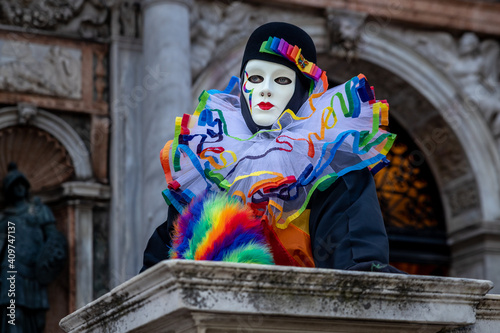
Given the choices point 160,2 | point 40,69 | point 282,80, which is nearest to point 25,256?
point 40,69

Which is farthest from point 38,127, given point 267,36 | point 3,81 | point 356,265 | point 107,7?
point 356,265

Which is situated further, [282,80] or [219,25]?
[219,25]

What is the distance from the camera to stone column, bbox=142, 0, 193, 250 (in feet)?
25.0

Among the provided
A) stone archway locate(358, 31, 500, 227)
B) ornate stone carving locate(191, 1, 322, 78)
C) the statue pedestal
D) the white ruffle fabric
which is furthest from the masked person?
stone archway locate(358, 31, 500, 227)

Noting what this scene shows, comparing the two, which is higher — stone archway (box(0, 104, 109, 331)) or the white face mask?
stone archway (box(0, 104, 109, 331))

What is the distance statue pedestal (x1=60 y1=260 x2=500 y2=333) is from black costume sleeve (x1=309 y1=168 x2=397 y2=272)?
222 millimetres

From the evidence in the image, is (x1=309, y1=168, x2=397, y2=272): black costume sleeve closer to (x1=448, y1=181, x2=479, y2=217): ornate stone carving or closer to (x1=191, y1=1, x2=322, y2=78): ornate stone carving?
(x1=191, y1=1, x2=322, y2=78): ornate stone carving

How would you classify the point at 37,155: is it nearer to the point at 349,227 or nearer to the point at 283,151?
the point at 283,151

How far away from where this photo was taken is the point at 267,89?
11.0 ft

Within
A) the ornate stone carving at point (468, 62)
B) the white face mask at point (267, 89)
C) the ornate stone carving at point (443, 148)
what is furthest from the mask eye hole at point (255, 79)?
the ornate stone carving at point (443, 148)

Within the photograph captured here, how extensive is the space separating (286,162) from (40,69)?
201 inches

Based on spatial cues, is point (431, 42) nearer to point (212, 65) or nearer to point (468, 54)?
point (468, 54)

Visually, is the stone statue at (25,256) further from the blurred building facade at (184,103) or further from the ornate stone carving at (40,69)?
the ornate stone carving at (40,69)

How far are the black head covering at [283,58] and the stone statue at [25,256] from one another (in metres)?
4.23
